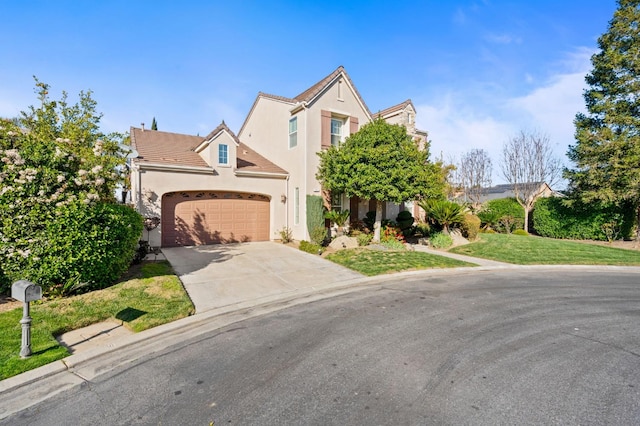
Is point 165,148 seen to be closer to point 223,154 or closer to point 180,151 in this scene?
point 180,151

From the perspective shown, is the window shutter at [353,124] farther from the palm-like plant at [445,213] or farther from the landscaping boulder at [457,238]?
the landscaping boulder at [457,238]

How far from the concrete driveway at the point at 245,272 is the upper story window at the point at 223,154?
4.14 metres

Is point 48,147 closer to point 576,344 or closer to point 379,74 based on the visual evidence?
point 576,344

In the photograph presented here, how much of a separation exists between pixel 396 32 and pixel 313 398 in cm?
1338

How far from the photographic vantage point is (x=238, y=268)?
9.63 metres

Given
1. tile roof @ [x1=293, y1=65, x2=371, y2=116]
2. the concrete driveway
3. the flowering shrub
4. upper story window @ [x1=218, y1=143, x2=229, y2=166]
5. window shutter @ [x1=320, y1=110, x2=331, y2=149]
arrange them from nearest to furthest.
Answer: the concrete driveway → upper story window @ [x1=218, y1=143, x2=229, y2=166] → the flowering shrub → tile roof @ [x1=293, y1=65, x2=371, y2=116] → window shutter @ [x1=320, y1=110, x2=331, y2=149]

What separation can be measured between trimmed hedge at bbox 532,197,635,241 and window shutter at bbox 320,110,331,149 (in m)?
14.6

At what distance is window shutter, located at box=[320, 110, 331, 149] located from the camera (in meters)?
15.2

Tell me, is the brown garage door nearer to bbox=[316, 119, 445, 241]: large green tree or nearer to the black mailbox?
bbox=[316, 119, 445, 241]: large green tree

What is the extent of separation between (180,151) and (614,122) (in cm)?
2228

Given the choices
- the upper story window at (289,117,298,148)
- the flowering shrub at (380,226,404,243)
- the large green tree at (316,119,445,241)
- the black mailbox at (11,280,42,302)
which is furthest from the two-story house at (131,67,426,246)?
the black mailbox at (11,280,42,302)

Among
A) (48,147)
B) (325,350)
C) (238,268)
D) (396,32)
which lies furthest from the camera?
(396,32)

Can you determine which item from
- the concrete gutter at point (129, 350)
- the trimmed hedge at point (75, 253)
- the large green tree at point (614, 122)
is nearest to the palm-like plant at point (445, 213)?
the large green tree at point (614, 122)

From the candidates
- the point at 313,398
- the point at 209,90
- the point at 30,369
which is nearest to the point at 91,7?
the point at 209,90
